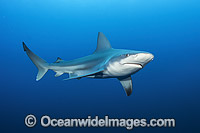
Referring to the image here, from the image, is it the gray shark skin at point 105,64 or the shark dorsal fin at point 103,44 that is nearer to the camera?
the gray shark skin at point 105,64

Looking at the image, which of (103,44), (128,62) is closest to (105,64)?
(128,62)

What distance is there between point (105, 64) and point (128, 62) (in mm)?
684

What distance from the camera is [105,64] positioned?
3631 mm

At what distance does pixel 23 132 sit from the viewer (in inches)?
364

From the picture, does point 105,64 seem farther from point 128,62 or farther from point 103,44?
point 103,44

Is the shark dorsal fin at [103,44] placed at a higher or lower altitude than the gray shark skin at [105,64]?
higher

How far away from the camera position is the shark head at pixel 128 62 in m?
2.83

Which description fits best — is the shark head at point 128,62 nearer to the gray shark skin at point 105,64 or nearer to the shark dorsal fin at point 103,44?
the gray shark skin at point 105,64

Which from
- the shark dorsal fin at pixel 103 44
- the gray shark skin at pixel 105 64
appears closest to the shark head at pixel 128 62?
the gray shark skin at pixel 105 64

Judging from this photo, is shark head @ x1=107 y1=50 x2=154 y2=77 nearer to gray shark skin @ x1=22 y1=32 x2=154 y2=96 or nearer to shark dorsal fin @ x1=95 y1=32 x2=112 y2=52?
gray shark skin @ x1=22 y1=32 x2=154 y2=96

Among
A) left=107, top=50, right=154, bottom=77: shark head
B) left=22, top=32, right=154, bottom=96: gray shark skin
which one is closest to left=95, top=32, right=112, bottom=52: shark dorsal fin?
left=22, top=32, right=154, bottom=96: gray shark skin

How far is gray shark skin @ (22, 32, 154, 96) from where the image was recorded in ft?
9.89

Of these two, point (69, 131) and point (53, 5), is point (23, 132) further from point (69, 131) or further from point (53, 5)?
point (53, 5)

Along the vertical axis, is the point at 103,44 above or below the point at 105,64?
above
